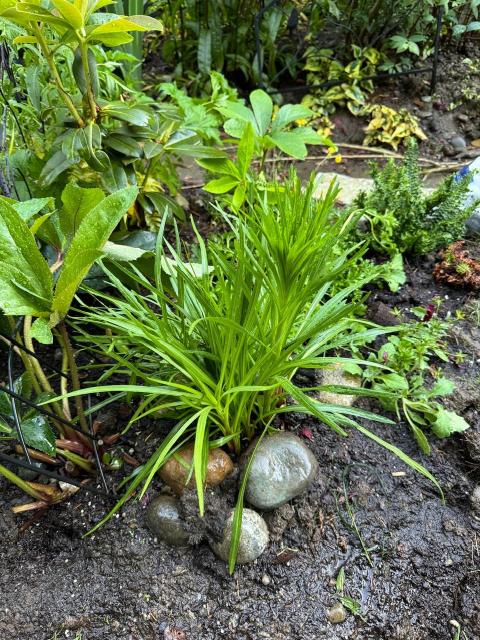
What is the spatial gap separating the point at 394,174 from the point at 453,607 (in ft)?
5.39

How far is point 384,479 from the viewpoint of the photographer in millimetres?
1740

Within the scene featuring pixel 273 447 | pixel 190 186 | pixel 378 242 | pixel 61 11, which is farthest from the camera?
pixel 190 186

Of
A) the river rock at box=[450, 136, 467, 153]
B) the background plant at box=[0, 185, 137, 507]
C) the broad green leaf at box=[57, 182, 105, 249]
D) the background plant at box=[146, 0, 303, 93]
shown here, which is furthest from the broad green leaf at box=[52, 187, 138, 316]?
the river rock at box=[450, 136, 467, 153]

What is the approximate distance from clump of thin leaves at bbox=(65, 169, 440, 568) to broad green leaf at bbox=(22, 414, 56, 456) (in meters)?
0.20

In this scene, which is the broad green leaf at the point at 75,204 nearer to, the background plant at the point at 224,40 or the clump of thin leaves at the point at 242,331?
the clump of thin leaves at the point at 242,331

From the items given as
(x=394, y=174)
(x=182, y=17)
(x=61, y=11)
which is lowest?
(x=394, y=174)

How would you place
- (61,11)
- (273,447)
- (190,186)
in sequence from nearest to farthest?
(61,11) < (273,447) < (190,186)

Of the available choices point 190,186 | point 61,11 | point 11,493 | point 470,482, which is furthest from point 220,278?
point 190,186

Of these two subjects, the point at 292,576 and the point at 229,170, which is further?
the point at 229,170

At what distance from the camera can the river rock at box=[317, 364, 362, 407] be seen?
6.23 ft

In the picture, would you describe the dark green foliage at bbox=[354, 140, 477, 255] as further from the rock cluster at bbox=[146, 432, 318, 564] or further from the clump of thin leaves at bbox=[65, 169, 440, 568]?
the rock cluster at bbox=[146, 432, 318, 564]

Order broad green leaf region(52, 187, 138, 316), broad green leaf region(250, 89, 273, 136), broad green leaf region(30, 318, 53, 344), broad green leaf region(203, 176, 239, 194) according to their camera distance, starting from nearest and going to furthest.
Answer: broad green leaf region(30, 318, 53, 344)
broad green leaf region(52, 187, 138, 316)
broad green leaf region(203, 176, 239, 194)
broad green leaf region(250, 89, 273, 136)

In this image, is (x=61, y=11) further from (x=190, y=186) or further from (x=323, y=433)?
(x=190, y=186)

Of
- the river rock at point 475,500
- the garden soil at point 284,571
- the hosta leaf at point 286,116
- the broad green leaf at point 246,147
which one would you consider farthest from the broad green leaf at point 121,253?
the river rock at point 475,500
